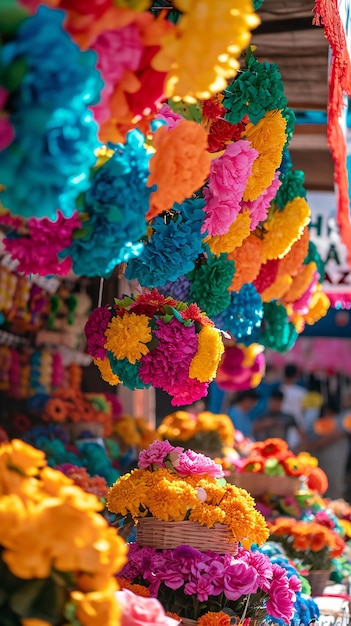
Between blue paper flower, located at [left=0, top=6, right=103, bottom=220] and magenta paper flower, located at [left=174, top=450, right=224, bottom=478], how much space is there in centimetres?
158

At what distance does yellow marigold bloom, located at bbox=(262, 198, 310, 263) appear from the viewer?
144 inches

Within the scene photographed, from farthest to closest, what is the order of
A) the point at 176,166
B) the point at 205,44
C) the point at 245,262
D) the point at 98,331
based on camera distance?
the point at 245,262 < the point at 98,331 < the point at 176,166 < the point at 205,44

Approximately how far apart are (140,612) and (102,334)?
1.18 meters

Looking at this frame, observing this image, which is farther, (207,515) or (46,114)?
(207,515)

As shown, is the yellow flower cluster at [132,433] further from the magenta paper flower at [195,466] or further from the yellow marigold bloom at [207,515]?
→ the yellow marigold bloom at [207,515]

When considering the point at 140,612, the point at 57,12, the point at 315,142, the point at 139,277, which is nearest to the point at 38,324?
the point at 315,142

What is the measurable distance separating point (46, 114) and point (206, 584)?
5.82ft


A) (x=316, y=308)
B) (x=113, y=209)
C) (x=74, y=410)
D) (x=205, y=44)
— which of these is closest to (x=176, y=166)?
(x=113, y=209)

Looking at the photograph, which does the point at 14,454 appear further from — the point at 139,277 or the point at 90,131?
the point at 139,277

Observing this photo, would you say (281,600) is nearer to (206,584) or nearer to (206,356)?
(206,584)

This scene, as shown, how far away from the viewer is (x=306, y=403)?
10.6 m

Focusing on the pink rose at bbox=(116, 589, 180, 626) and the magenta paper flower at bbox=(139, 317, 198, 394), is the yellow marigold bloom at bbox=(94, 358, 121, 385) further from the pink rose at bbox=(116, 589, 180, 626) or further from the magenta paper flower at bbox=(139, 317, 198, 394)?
the pink rose at bbox=(116, 589, 180, 626)

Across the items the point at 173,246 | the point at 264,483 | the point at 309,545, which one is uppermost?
the point at 173,246

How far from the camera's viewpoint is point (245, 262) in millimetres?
3672
